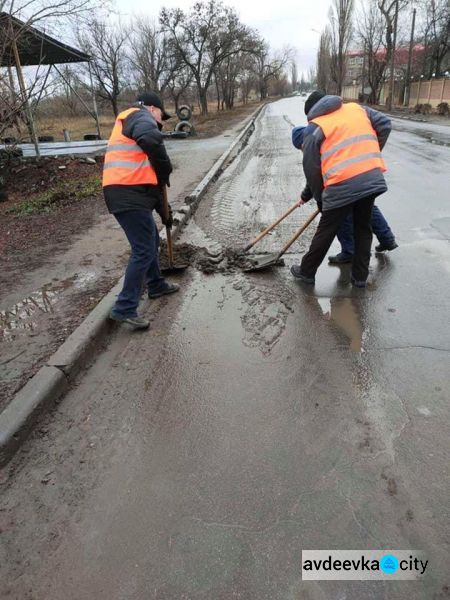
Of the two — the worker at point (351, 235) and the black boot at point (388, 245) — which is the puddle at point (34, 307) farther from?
the black boot at point (388, 245)

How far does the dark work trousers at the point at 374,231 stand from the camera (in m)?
4.78

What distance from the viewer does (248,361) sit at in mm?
3211

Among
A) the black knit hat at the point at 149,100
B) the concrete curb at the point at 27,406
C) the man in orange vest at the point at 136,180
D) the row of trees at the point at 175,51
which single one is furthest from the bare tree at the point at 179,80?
the concrete curb at the point at 27,406

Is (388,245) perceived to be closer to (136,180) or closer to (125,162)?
(136,180)

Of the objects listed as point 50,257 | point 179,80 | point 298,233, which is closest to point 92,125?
point 179,80

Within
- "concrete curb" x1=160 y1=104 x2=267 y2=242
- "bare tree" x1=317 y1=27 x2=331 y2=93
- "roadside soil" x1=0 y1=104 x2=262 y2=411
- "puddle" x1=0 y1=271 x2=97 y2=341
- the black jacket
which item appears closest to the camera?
the black jacket

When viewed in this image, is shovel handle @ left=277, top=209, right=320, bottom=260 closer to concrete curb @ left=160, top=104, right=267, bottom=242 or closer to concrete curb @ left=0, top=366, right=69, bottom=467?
concrete curb @ left=160, top=104, right=267, bottom=242

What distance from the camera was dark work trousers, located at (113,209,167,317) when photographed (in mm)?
3640

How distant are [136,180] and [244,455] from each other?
2.31 metres

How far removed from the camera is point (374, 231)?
4793 millimetres

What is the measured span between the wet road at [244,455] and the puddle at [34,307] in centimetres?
85

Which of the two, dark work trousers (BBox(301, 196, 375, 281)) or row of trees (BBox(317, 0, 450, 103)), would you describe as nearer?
dark work trousers (BBox(301, 196, 375, 281))

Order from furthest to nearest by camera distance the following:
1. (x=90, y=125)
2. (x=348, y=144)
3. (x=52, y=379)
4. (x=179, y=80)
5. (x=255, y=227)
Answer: (x=179, y=80), (x=90, y=125), (x=255, y=227), (x=348, y=144), (x=52, y=379)

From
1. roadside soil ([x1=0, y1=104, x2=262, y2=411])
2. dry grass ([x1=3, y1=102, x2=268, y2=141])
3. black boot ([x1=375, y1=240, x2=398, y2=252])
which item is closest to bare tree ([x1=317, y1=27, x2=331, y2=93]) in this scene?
dry grass ([x1=3, y1=102, x2=268, y2=141])
